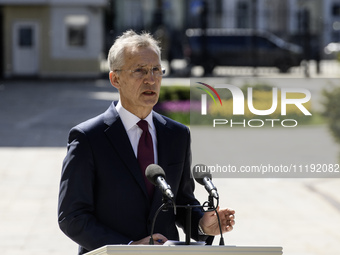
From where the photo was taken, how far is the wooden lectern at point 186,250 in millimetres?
2646

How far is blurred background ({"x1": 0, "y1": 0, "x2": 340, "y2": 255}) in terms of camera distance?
26.7 ft

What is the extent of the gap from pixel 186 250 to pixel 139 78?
0.79 meters

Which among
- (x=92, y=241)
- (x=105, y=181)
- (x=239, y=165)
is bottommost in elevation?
(x=239, y=165)

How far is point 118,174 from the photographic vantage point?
315cm

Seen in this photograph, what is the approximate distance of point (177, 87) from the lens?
63.6 feet

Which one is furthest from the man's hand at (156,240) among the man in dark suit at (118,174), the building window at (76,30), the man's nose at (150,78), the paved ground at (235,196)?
the building window at (76,30)

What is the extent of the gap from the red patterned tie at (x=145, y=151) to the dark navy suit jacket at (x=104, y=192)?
0.05 metres

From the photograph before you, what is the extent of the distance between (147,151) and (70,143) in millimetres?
318

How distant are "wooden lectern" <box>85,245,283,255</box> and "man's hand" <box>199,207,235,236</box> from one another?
1.38 ft

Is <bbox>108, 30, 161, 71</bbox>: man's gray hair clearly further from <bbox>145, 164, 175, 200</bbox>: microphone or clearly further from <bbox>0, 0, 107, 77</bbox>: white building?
<bbox>0, 0, 107, 77</bbox>: white building

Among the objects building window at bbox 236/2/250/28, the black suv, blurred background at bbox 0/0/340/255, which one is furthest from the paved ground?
building window at bbox 236/2/250/28

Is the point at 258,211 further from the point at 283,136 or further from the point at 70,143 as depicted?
the point at 283,136

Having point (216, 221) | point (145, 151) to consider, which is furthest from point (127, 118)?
point (216, 221)

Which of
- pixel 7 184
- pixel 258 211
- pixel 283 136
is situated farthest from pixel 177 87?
pixel 258 211
